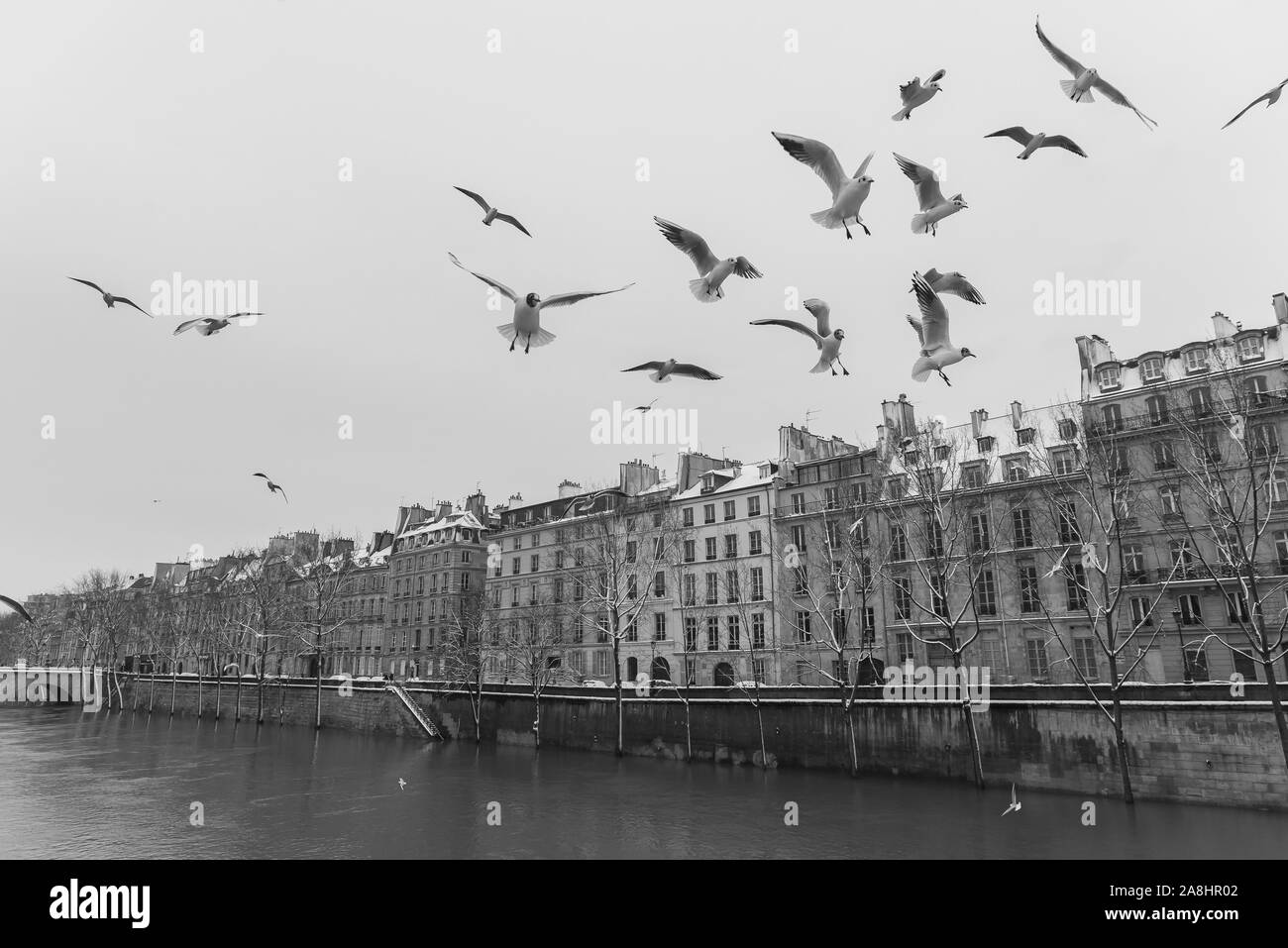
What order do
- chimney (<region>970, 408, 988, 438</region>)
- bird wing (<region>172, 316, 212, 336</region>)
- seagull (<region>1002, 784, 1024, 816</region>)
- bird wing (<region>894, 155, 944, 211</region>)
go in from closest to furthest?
bird wing (<region>894, 155, 944, 211</region>)
bird wing (<region>172, 316, 212, 336</region>)
seagull (<region>1002, 784, 1024, 816</region>)
chimney (<region>970, 408, 988, 438</region>)

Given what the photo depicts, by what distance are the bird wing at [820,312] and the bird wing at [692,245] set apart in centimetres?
184

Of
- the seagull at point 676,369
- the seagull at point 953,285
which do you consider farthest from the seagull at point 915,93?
the seagull at point 676,369

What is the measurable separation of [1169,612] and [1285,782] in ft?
47.5

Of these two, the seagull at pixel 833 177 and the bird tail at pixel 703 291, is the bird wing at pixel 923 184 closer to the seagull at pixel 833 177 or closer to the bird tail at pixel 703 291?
the seagull at pixel 833 177

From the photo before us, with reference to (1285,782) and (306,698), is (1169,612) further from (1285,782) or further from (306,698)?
(306,698)

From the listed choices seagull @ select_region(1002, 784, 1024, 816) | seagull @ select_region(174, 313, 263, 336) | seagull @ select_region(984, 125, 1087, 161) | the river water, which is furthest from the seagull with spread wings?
seagull @ select_region(1002, 784, 1024, 816)

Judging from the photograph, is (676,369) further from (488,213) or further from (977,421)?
(977,421)

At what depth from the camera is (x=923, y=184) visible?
11500 millimetres

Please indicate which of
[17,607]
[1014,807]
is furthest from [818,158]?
[1014,807]

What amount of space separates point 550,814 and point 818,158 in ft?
87.9

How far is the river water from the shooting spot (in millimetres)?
24734

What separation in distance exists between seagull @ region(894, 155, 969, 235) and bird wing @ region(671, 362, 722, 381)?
345 centimetres

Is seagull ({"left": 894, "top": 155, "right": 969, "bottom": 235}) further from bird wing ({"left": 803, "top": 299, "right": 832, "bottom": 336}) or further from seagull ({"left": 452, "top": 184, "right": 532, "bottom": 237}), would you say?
seagull ({"left": 452, "top": 184, "right": 532, "bottom": 237})

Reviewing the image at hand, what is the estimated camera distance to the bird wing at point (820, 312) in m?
12.4
